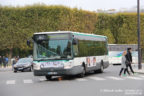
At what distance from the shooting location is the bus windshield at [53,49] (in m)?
22.9

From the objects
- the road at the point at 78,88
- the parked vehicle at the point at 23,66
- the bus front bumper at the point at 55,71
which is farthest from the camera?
the parked vehicle at the point at 23,66

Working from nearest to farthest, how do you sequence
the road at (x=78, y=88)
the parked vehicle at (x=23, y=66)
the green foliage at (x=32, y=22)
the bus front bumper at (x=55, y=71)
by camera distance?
the road at (x=78, y=88), the bus front bumper at (x=55, y=71), the parked vehicle at (x=23, y=66), the green foliage at (x=32, y=22)

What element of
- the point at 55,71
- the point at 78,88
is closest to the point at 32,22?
the point at 55,71

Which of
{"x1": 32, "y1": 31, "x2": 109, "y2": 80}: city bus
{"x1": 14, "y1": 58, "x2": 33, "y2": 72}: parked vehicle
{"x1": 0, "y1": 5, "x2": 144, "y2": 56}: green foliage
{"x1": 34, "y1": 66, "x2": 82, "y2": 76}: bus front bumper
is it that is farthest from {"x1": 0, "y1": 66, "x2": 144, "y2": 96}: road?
{"x1": 0, "y1": 5, "x2": 144, "y2": 56}: green foliage

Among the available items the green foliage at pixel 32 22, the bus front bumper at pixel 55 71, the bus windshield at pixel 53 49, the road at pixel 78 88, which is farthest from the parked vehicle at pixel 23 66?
the green foliage at pixel 32 22

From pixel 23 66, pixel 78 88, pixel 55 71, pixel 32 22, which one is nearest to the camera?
pixel 78 88

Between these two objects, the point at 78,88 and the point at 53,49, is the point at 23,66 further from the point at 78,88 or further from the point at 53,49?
the point at 78,88

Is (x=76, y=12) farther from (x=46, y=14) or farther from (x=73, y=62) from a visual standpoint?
(x=73, y=62)

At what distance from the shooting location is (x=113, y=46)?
51625 millimetres

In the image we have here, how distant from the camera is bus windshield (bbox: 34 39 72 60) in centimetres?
2294

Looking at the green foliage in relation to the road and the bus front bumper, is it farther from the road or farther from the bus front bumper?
the road

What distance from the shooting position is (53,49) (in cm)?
2297

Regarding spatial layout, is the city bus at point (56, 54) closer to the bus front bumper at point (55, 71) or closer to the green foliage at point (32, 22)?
the bus front bumper at point (55, 71)

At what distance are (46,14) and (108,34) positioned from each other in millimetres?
12585
